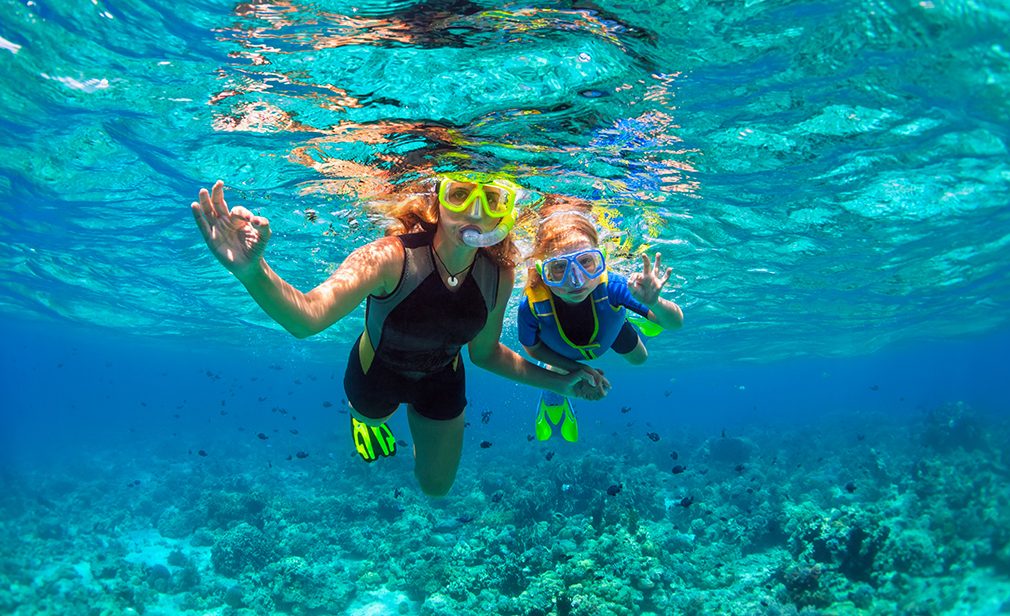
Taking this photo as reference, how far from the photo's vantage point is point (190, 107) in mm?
10180

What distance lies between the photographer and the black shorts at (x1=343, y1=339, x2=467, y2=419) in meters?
5.35

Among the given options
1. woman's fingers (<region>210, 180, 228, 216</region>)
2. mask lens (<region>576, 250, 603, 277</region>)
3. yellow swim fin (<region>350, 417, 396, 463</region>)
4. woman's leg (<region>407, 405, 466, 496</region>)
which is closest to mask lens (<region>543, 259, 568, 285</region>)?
mask lens (<region>576, 250, 603, 277</region>)

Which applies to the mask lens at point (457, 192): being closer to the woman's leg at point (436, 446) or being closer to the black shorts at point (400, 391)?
the black shorts at point (400, 391)

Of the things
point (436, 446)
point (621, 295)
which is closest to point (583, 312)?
point (621, 295)

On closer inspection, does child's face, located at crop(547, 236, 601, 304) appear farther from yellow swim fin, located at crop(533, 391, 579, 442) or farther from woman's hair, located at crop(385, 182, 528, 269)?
yellow swim fin, located at crop(533, 391, 579, 442)

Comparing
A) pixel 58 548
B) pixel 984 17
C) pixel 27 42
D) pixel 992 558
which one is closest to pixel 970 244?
pixel 992 558

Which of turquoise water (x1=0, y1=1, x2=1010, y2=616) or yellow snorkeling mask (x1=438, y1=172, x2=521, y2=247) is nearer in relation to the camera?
yellow snorkeling mask (x1=438, y1=172, x2=521, y2=247)

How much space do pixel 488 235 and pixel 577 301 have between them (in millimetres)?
1957

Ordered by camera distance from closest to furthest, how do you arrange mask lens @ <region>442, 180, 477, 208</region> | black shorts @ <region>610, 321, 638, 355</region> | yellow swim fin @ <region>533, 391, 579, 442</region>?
mask lens @ <region>442, 180, 477, 208</region> < yellow swim fin @ <region>533, 391, 579, 442</region> < black shorts @ <region>610, 321, 638, 355</region>

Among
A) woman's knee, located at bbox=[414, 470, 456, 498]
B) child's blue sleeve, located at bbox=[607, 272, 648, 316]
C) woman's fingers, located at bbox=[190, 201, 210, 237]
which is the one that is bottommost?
woman's knee, located at bbox=[414, 470, 456, 498]

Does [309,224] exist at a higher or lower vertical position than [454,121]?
lower

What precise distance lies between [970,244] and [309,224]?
2290 centimetres

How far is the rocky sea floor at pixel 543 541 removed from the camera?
1179cm

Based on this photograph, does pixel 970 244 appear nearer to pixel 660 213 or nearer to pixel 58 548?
pixel 660 213
